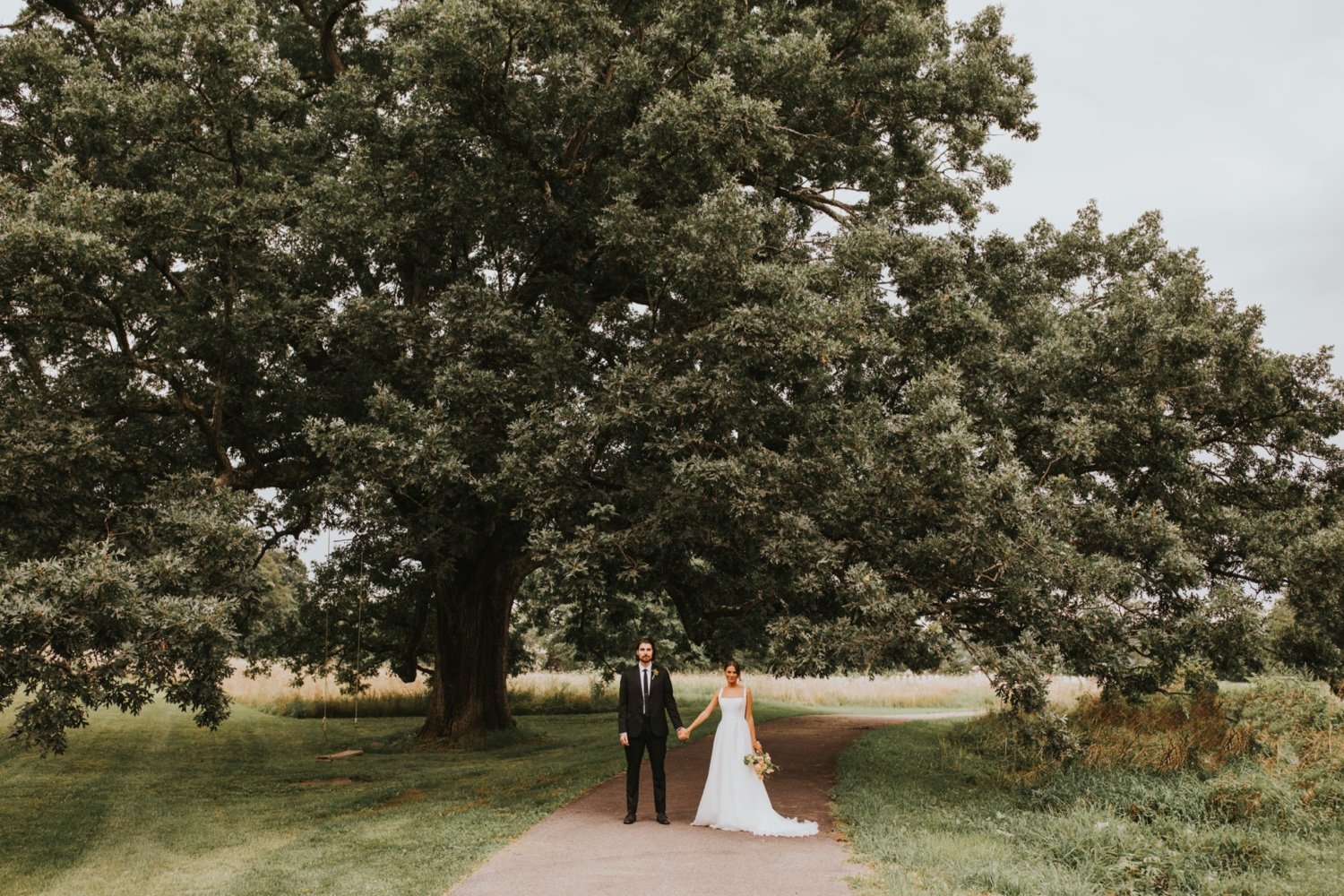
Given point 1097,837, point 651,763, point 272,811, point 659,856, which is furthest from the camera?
point 272,811

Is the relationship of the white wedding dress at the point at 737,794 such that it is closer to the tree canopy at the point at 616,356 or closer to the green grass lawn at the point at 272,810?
the tree canopy at the point at 616,356

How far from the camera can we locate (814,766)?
14.8m

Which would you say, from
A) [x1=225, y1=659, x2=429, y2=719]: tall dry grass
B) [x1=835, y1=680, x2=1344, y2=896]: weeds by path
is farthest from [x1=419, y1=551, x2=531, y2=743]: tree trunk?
[x1=225, y1=659, x2=429, y2=719]: tall dry grass

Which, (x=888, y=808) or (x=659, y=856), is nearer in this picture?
(x=659, y=856)

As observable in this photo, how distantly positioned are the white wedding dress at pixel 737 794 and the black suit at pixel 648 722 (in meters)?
0.53

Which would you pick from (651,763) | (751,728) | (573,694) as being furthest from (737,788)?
(573,694)

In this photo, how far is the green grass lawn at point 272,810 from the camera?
28.3 ft

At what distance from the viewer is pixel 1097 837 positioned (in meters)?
8.66

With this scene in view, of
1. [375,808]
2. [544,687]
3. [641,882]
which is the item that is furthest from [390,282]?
[544,687]

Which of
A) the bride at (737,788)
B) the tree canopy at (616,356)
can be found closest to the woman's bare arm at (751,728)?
the bride at (737,788)

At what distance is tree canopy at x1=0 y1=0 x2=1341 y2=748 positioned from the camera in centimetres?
1052

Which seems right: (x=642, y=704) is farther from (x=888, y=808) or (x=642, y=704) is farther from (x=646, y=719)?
(x=888, y=808)

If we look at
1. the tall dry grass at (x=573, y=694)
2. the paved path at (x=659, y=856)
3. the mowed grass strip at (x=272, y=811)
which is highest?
the paved path at (x=659, y=856)

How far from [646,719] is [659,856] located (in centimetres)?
181
